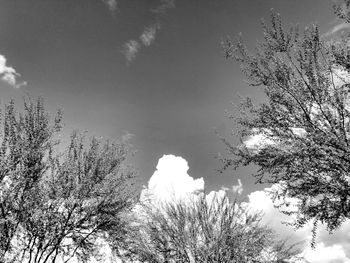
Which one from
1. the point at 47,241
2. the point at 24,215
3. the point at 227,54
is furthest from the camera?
the point at 47,241

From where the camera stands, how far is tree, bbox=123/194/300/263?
11.1 meters

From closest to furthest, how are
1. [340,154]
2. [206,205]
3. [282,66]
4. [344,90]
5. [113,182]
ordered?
[340,154] → [344,90] → [282,66] → [113,182] → [206,205]

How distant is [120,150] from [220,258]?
5619 millimetres

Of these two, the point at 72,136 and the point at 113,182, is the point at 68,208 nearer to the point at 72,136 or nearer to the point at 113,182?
the point at 113,182

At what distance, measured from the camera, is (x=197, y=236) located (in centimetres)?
1180

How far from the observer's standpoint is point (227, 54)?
7.38m

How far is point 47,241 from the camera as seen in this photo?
9719 mm

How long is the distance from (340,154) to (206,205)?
799cm

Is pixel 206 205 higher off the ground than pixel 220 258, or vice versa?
pixel 206 205

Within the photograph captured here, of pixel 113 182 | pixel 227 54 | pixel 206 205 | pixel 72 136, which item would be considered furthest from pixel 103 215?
pixel 227 54

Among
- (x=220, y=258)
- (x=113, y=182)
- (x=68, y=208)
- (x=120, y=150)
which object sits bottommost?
(x=220, y=258)

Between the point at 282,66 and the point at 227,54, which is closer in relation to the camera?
the point at 282,66

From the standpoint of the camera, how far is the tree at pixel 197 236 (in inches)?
437

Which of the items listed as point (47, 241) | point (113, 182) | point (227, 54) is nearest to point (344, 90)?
point (227, 54)
